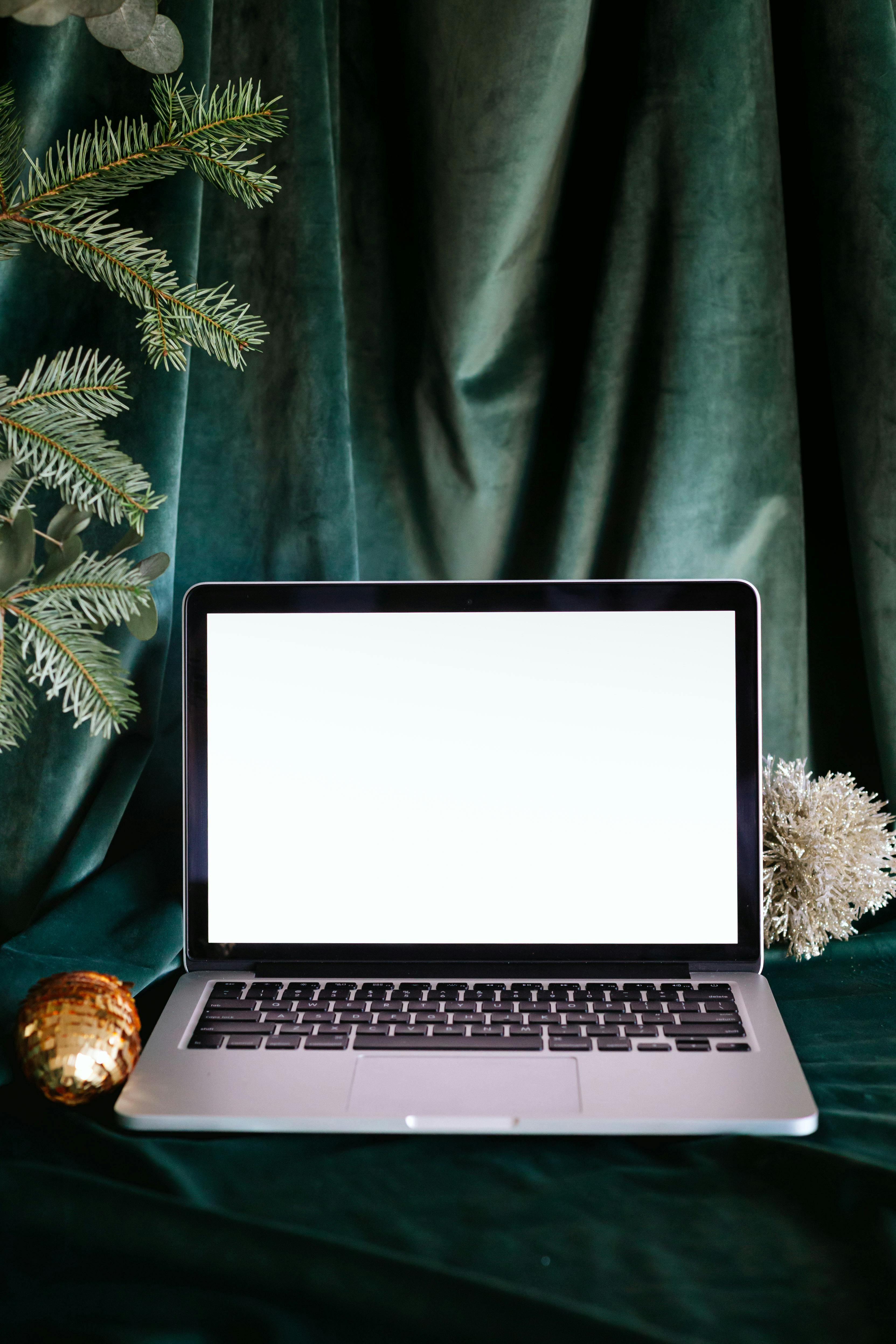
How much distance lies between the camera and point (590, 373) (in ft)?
2.87

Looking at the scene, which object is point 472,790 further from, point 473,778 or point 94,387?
point 94,387

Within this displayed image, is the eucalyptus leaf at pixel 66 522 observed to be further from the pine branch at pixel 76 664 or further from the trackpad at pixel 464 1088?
the trackpad at pixel 464 1088

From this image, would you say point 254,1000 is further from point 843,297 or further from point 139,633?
point 843,297

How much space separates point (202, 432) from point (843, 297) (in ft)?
1.89

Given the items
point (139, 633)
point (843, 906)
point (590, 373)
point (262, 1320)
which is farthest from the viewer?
point (590, 373)

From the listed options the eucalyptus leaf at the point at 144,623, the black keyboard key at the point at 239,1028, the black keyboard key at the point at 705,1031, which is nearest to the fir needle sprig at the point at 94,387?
the eucalyptus leaf at the point at 144,623

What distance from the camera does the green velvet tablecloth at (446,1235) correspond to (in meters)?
0.45

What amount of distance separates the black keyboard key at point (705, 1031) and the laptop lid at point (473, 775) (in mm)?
75

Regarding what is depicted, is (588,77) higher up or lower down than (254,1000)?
higher up

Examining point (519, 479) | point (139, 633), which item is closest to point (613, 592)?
point (519, 479)

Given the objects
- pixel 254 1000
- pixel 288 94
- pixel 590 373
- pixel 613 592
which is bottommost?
pixel 254 1000

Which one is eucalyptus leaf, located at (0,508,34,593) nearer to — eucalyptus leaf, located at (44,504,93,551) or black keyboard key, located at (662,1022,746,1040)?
eucalyptus leaf, located at (44,504,93,551)

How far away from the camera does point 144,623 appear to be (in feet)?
Answer: 2.16

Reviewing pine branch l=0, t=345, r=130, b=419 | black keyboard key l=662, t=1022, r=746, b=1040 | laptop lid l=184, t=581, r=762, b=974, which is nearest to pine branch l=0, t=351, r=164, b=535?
pine branch l=0, t=345, r=130, b=419
